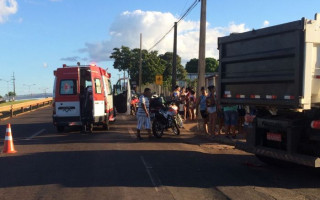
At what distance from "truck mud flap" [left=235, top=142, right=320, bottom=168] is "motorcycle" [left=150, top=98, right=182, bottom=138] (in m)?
4.80

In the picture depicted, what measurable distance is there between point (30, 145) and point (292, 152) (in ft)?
25.8

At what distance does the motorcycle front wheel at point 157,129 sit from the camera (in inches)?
490

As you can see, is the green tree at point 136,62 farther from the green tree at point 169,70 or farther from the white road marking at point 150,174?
the white road marking at point 150,174

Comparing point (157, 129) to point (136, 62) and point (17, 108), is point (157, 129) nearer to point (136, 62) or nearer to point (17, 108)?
point (17, 108)

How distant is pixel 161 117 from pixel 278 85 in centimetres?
644

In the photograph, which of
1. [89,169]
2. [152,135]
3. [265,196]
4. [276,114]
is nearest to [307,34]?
[276,114]

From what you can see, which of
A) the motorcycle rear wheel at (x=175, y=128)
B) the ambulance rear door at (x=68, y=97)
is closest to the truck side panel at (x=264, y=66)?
the motorcycle rear wheel at (x=175, y=128)

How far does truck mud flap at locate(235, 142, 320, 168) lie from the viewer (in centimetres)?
620

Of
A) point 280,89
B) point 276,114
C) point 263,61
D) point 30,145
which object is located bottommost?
point 30,145

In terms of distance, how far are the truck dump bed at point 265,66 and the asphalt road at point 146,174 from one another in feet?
4.92

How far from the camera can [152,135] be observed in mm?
13312

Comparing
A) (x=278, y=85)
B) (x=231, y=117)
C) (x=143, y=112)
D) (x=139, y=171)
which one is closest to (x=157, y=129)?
(x=143, y=112)

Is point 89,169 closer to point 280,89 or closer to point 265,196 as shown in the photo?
point 265,196

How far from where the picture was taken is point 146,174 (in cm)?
707
